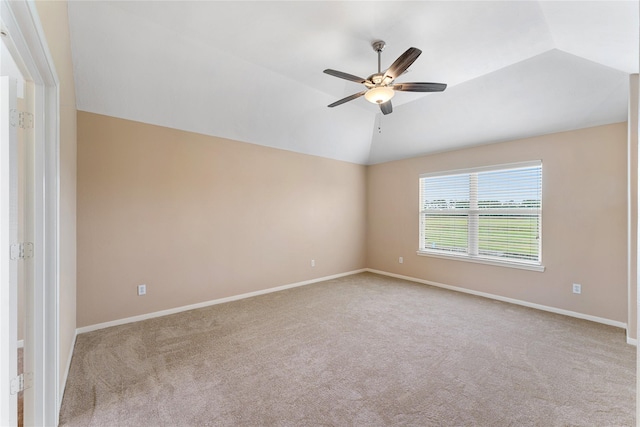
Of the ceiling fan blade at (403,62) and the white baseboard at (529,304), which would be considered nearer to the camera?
the ceiling fan blade at (403,62)

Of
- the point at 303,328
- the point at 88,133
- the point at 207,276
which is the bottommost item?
the point at 303,328

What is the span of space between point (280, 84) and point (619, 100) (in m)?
3.84

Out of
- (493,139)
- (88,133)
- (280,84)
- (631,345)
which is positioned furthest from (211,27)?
(631,345)

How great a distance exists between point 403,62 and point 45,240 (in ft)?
8.76

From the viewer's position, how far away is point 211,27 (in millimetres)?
2584

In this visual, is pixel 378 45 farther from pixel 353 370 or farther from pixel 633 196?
pixel 353 370

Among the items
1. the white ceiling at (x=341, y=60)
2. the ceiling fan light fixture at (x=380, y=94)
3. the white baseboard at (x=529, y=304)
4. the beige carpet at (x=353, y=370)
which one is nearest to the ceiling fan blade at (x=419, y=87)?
the ceiling fan light fixture at (x=380, y=94)

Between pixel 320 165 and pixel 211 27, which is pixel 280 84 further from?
pixel 320 165

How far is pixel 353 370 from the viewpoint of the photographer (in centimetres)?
233

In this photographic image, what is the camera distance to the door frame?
5.00 ft

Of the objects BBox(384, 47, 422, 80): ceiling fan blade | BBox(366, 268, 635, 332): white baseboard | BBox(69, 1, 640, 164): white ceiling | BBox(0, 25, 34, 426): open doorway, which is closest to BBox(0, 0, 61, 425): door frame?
BBox(0, 25, 34, 426): open doorway

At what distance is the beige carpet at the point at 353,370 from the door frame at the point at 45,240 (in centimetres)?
35

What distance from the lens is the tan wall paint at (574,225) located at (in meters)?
3.26

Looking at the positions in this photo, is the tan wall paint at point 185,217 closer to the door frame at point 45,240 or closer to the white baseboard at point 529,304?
the door frame at point 45,240
